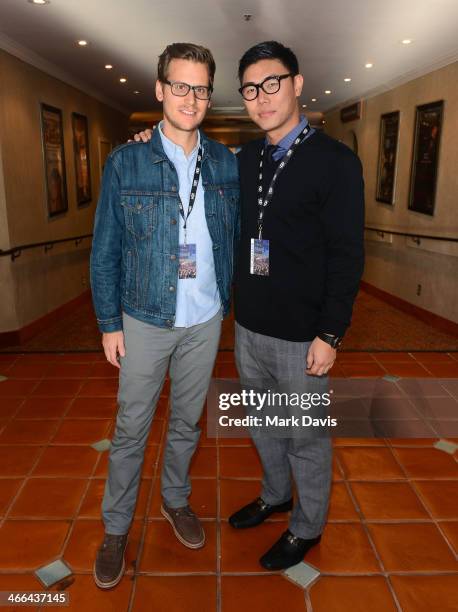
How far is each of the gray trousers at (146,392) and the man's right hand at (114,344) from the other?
2 centimetres

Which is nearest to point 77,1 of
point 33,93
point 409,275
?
point 33,93

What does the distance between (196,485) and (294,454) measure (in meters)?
0.84

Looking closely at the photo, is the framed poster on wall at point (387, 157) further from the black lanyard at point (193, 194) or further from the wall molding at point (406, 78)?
the black lanyard at point (193, 194)

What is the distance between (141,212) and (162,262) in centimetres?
19

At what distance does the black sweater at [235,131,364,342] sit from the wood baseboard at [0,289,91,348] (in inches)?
146

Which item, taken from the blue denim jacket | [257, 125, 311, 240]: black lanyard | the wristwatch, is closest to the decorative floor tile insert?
the blue denim jacket

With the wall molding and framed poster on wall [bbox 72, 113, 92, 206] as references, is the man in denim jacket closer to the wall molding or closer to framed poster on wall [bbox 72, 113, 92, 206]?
the wall molding

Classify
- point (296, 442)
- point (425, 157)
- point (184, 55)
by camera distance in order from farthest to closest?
point (425, 157), point (296, 442), point (184, 55)

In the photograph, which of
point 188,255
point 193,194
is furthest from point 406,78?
point 188,255

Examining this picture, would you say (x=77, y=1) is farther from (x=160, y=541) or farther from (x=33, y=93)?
(x=160, y=541)

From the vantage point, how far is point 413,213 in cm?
629

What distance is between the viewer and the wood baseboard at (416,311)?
541 centimetres

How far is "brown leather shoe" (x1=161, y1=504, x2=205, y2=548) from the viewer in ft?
6.97

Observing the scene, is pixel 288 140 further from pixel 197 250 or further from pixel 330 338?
pixel 330 338
